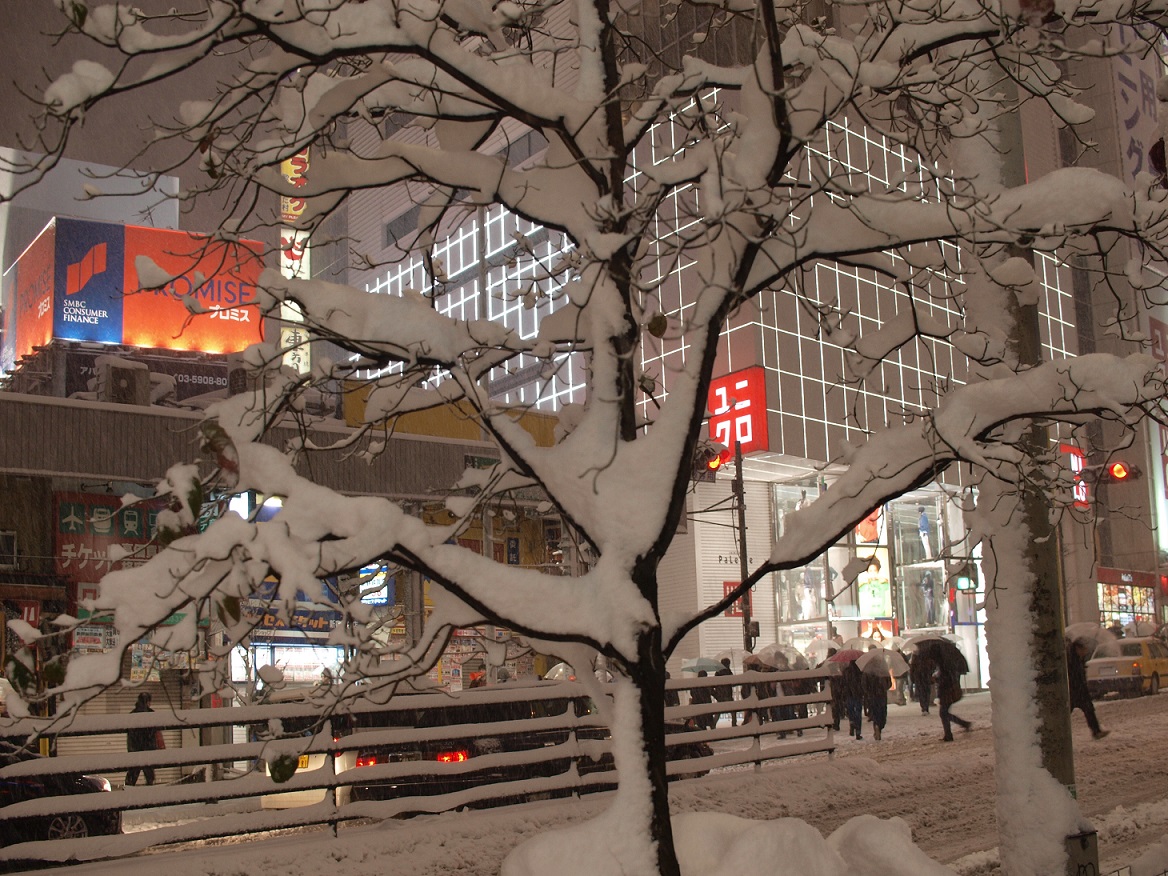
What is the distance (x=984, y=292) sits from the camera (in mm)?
6828

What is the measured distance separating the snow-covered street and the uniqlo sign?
2073 centimetres

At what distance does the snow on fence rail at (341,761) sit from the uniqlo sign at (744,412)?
24.8 meters

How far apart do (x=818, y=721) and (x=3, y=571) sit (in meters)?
15.9

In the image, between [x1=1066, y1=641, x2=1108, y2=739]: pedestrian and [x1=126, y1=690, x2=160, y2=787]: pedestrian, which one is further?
[x1=1066, y1=641, x2=1108, y2=739]: pedestrian

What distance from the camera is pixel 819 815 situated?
1093cm

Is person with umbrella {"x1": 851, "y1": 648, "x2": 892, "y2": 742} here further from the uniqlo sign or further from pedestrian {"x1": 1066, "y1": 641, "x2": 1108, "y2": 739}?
the uniqlo sign

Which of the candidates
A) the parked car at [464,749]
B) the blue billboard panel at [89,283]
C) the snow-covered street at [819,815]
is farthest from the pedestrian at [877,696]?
the blue billboard panel at [89,283]

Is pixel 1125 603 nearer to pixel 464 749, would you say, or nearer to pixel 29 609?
pixel 29 609

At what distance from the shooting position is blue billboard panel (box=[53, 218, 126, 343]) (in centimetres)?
3319

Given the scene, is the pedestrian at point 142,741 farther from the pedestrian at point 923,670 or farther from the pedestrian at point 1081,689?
the pedestrian at point 923,670

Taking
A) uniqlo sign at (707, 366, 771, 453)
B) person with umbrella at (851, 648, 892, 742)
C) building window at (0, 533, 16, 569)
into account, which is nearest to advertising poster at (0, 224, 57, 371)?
building window at (0, 533, 16, 569)

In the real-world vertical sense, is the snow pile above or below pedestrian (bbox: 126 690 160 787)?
above

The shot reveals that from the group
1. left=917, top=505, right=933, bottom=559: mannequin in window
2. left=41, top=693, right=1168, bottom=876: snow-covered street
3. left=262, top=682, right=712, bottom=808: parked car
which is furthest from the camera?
left=917, top=505, right=933, bottom=559: mannequin in window

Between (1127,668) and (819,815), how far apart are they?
72.0ft
